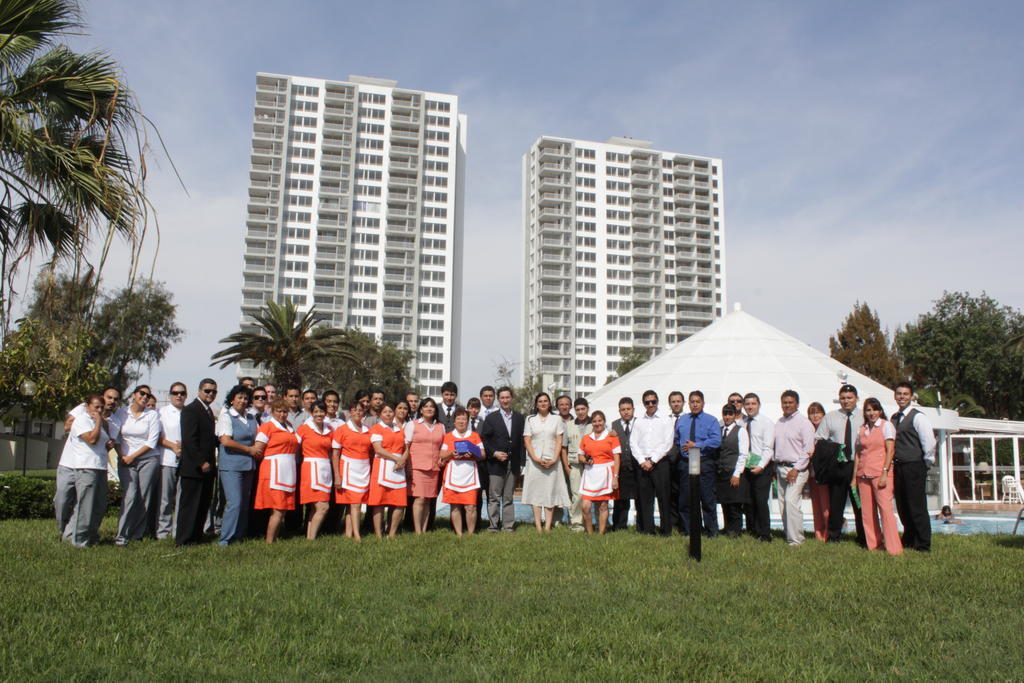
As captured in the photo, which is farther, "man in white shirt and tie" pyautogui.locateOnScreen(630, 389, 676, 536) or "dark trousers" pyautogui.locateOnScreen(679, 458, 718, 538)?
"man in white shirt and tie" pyautogui.locateOnScreen(630, 389, 676, 536)

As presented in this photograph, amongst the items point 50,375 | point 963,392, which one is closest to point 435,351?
point 963,392

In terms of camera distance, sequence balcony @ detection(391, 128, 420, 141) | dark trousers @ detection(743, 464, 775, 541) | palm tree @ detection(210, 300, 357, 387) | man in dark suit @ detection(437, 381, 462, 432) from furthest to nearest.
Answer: balcony @ detection(391, 128, 420, 141) < palm tree @ detection(210, 300, 357, 387) < man in dark suit @ detection(437, 381, 462, 432) < dark trousers @ detection(743, 464, 775, 541)

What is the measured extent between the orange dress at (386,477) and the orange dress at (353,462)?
3.7 inches

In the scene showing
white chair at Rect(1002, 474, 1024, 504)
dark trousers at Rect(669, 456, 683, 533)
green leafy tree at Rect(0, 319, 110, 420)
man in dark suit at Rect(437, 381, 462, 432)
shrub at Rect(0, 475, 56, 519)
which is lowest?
white chair at Rect(1002, 474, 1024, 504)

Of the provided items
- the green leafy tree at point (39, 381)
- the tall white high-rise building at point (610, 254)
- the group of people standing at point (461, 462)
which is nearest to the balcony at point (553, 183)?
the tall white high-rise building at point (610, 254)

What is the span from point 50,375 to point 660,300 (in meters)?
97.7

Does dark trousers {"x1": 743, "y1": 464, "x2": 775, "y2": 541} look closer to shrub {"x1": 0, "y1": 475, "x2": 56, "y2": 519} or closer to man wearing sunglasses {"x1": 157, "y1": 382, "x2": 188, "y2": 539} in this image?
man wearing sunglasses {"x1": 157, "y1": 382, "x2": 188, "y2": 539}

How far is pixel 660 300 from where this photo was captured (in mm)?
111062

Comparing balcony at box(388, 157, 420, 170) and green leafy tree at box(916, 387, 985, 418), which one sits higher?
balcony at box(388, 157, 420, 170)

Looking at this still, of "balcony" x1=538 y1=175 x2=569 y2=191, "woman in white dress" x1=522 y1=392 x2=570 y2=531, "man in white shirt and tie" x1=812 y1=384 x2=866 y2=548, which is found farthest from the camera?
"balcony" x1=538 y1=175 x2=569 y2=191

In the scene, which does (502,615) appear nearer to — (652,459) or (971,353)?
(652,459)

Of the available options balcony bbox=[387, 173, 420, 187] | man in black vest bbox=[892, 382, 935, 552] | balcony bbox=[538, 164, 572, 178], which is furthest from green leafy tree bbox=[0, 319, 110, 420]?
balcony bbox=[538, 164, 572, 178]

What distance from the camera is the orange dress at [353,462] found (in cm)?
1002

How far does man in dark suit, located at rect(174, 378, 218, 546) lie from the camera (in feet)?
30.3
